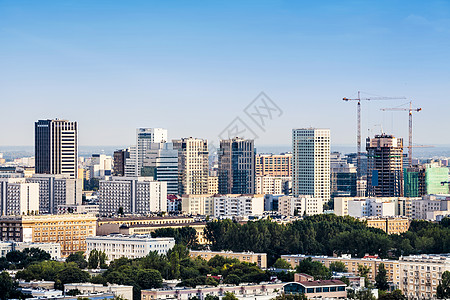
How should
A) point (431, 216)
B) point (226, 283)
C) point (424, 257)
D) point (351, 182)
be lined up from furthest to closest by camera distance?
point (351, 182) < point (431, 216) < point (424, 257) < point (226, 283)

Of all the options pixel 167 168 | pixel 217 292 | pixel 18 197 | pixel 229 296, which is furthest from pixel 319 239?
pixel 167 168

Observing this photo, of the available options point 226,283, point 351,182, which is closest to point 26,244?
point 226,283

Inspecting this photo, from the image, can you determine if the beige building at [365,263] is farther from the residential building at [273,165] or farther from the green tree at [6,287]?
the residential building at [273,165]

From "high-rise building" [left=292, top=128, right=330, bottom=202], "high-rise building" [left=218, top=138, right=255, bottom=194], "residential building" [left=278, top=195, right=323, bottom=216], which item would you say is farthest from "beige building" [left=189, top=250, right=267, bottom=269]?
"high-rise building" [left=218, top=138, right=255, bottom=194]

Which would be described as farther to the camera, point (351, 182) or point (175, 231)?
point (351, 182)

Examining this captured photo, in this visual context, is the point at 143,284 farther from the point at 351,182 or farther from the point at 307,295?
the point at 351,182

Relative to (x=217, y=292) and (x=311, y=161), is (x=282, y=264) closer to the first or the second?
(x=217, y=292)

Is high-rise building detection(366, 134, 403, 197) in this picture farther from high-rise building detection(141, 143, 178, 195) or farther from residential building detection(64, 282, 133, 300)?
residential building detection(64, 282, 133, 300)
